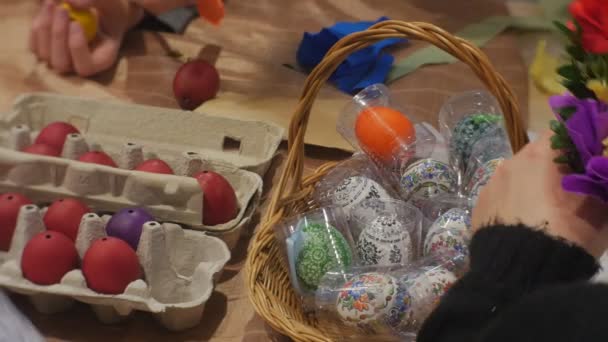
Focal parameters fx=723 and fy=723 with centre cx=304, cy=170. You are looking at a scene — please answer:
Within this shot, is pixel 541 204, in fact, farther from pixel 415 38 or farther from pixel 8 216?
pixel 8 216

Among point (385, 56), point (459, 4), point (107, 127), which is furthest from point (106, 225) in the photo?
point (459, 4)

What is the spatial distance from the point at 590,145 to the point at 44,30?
1.12m

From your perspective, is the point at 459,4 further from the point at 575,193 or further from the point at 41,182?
the point at 575,193

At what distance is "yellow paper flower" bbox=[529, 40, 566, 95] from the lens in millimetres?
1503

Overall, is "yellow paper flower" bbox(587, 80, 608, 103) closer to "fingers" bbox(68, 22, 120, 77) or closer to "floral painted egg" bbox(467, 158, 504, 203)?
"floral painted egg" bbox(467, 158, 504, 203)

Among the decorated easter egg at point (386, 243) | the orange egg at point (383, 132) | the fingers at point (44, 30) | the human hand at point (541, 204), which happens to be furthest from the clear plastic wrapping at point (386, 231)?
the fingers at point (44, 30)

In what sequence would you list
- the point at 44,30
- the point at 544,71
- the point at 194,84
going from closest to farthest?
the point at 194,84
the point at 44,30
the point at 544,71

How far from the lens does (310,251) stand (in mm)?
849

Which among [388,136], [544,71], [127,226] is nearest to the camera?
[127,226]

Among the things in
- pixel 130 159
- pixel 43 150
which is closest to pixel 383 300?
pixel 130 159

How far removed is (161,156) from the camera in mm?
1045

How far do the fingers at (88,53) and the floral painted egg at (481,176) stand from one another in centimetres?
78

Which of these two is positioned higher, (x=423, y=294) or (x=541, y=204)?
(x=541, y=204)

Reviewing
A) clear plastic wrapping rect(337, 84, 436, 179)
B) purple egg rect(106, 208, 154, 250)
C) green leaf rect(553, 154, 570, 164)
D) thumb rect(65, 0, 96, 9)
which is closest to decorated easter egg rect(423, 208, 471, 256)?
clear plastic wrapping rect(337, 84, 436, 179)
